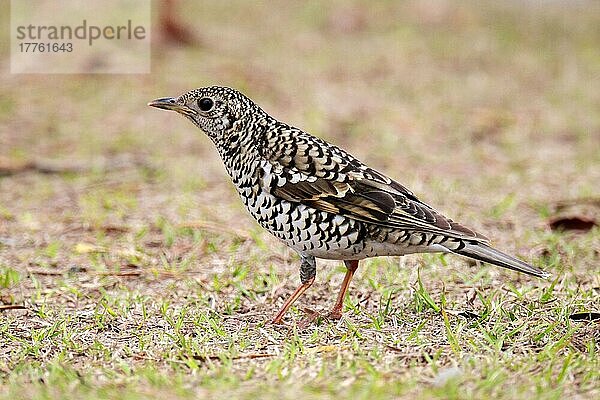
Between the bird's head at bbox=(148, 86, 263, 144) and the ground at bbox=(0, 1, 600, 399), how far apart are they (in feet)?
3.15

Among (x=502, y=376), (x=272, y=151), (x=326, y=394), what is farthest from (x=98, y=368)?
(x=502, y=376)

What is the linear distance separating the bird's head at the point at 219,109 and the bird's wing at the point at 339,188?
8.6 inches

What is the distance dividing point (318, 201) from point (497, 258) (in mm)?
891

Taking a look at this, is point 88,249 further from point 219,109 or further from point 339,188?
point 339,188

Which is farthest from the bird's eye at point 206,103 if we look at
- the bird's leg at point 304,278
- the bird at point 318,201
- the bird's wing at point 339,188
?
the bird's leg at point 304,278

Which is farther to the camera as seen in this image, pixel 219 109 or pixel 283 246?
pixel 283 246

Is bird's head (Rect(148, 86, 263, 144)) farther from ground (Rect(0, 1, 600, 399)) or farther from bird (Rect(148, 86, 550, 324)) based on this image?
ground (Rect(0, 1, 600, 399))

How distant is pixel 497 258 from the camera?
4.28 m

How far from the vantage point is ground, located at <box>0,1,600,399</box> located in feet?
12.9

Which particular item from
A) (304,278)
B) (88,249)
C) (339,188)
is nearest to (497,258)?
(339,188)

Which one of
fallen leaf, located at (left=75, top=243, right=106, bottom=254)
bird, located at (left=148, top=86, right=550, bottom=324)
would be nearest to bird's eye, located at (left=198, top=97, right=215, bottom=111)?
bird, located at (left=148, top=86, right=550, bottom=324)

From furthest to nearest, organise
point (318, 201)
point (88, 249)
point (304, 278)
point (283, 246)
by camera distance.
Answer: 1. point (283, 246)
2. point (88, 249)
3. point (304, 278)
4. point (318, 201)

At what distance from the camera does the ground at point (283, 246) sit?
3920 millimetres

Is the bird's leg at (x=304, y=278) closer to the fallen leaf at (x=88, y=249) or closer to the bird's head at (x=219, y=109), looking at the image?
the bird's head at (x=219, y=109)
